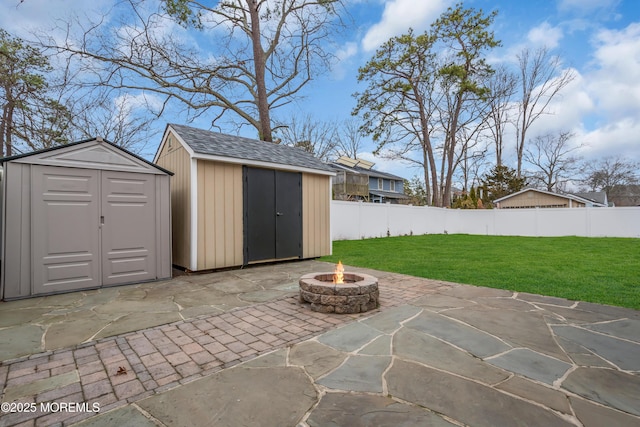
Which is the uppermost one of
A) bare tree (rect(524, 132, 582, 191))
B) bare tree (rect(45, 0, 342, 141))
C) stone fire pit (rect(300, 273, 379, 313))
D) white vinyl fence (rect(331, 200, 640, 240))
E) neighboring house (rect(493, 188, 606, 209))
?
bare tree (rect(45, 0, 342, 141))

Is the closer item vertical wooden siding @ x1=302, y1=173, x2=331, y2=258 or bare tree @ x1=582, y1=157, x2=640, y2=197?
vertical wooden siding @ x1=302, y1=173, x2=331, y2=258

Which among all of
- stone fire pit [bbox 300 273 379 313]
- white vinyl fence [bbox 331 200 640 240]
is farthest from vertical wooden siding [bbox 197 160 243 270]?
white vinyl fence [bbox 331 200 640 240]

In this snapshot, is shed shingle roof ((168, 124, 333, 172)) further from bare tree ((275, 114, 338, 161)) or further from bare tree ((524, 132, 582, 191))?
bare tree ((524, 132, 582, 191))

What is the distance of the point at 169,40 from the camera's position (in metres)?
10.9

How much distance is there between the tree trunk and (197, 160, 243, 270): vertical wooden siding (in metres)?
7.15

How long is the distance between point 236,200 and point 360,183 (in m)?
18.1

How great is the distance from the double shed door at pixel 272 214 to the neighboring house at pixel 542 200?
18.9 m

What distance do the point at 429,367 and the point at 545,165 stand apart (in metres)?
29.1

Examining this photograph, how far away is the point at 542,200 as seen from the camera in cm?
1931

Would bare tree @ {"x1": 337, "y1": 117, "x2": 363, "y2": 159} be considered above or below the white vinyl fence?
above

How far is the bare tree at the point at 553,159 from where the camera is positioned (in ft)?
76.4

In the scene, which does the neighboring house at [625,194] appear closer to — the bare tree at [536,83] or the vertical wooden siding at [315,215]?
the bare tree at [536,83]

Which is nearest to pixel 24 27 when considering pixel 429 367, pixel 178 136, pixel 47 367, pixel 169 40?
pixel 169 40

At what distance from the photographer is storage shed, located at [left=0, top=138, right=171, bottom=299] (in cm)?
394
